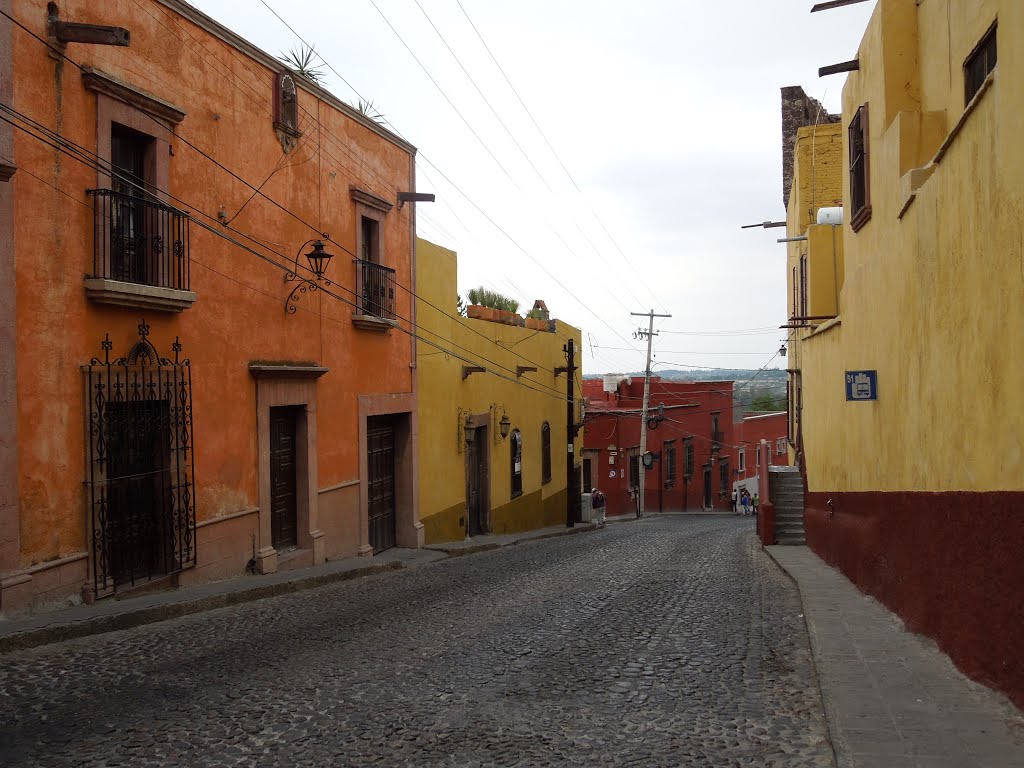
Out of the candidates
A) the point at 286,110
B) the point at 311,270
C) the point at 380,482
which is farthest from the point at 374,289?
the point at 286,110

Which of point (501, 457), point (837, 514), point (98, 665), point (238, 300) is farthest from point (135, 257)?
point (501, 457)

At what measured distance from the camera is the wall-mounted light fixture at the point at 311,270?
13.0 m

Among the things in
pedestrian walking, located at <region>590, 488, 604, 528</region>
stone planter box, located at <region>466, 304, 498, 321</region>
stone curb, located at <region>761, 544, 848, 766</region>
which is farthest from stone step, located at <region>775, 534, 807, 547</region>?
pedestrian walking, located at <region>590, 488, 604, 528</region>

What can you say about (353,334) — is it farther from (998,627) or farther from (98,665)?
(998,627)

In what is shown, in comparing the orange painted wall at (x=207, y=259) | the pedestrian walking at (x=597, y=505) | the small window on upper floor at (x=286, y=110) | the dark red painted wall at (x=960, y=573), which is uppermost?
the small window on upper floor at (x=286, y=110)

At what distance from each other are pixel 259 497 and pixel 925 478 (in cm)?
804

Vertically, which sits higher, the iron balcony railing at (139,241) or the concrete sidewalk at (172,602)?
the iron balcony railing at (139,241)

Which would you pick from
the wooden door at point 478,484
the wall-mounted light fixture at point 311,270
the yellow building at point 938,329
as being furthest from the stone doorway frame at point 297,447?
the wooden door at point 478,484

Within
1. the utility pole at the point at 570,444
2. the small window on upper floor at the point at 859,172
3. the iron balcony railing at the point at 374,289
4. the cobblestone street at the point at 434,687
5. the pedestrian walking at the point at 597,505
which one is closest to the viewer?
the cobblestone street at the point at 434,687

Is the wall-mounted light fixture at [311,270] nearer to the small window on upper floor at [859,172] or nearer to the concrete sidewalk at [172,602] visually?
the concrete sidewalk at [172,602]

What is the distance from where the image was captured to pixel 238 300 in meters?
12.0

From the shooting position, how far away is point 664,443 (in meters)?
46.1

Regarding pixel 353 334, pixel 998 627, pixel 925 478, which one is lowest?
pixel 998 627

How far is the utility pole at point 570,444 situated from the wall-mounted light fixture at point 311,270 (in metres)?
15.5
